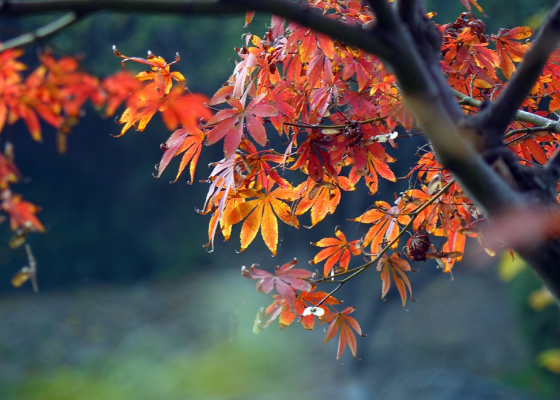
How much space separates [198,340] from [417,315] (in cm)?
236

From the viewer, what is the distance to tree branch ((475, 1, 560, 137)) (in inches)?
21.1

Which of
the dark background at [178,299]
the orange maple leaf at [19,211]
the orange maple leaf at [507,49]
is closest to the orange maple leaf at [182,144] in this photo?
the orange maple leaf at [19,211]

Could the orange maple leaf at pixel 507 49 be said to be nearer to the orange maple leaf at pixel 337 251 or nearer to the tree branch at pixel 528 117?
the tree branch at pixel 528 117

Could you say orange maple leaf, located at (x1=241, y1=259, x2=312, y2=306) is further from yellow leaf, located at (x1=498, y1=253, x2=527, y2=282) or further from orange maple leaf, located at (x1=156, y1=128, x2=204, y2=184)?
yellow leaf, located at (x1=498, y1=253, x2=527, y2=282)

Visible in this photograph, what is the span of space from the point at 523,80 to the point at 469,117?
7 centimetres

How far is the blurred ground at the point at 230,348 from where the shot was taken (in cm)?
394

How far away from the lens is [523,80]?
0.55 meters

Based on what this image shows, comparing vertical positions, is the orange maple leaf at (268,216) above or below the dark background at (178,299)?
above

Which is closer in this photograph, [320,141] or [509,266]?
[320,141]

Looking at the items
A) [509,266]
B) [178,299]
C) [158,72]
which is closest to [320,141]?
[158,72]

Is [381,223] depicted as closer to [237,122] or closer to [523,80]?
[237,122]

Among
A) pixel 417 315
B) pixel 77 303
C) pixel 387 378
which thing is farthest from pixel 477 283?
pixel 77 303

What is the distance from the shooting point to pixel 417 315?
18.1 ft

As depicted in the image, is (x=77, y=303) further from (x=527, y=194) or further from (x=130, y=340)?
(x=527, y=194)
